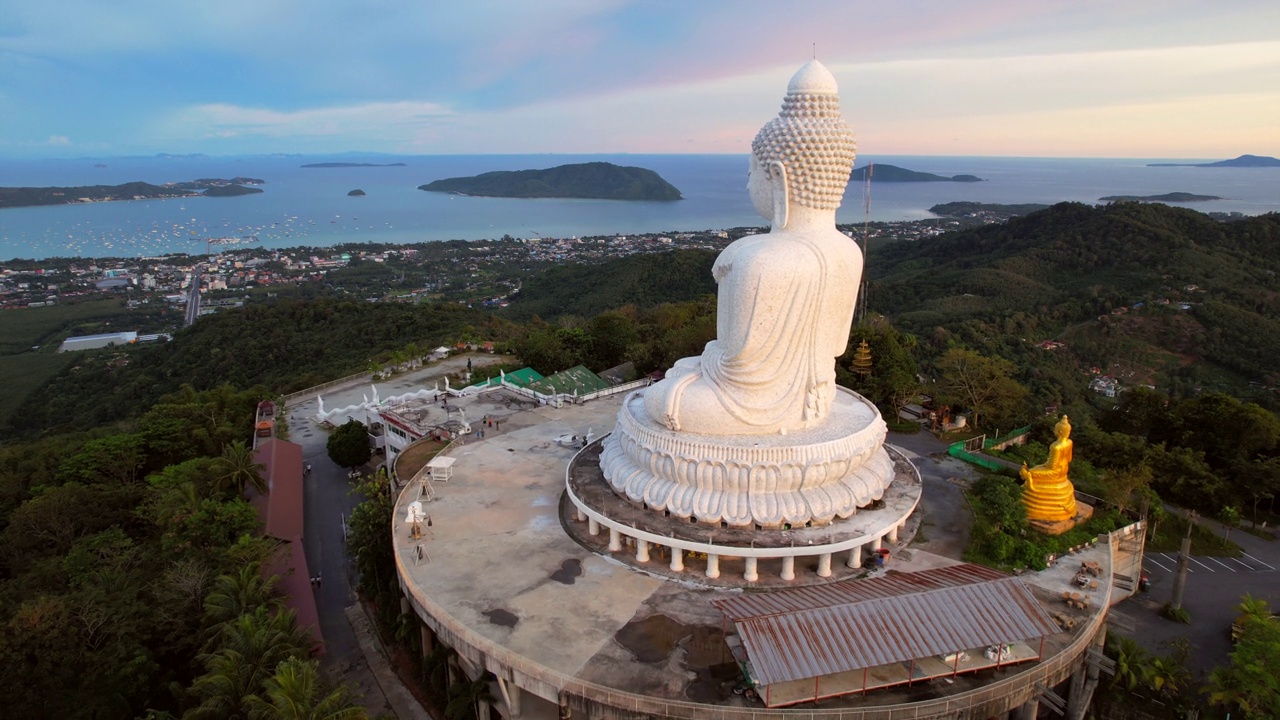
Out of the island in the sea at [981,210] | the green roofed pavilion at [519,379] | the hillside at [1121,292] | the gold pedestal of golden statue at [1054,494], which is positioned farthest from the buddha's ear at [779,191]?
the island in the sea at [981,210]

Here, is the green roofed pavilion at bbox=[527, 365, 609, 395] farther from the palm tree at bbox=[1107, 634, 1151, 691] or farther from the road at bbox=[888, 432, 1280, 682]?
the palm tree at bbox=[1107, 634, 1151, 691]

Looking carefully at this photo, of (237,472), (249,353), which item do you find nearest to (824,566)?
(237,472)

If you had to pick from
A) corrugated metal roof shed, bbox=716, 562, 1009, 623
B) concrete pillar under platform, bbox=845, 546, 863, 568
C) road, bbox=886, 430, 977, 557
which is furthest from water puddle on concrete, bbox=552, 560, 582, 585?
road, bbox=886, 430, 977, 557

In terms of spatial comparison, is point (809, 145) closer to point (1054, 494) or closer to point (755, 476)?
point (755, 476)

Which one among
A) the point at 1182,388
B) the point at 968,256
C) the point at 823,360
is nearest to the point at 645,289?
the point at 968,256

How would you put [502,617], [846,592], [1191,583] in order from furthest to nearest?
1. [1191,583]
2. [502,617]
3. [846,592]
